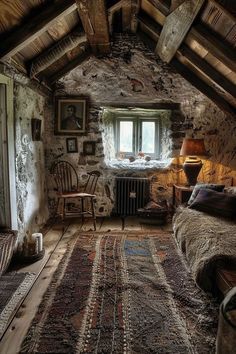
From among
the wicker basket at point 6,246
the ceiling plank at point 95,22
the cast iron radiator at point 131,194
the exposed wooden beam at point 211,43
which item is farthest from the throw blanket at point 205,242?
the ceiling plank at point 95,22

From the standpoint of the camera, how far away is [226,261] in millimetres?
1962

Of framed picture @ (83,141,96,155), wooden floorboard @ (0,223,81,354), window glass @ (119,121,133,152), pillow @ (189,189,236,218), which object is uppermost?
window glass @ (119,121,133,152)

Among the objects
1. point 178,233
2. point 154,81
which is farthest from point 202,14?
point 178,233

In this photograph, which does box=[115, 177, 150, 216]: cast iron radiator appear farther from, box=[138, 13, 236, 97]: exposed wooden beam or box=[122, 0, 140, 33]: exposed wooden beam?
box=[122, 0, 140, 33]: exposed wooden beam

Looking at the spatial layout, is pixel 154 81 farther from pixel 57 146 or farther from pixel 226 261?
pixel 226 261

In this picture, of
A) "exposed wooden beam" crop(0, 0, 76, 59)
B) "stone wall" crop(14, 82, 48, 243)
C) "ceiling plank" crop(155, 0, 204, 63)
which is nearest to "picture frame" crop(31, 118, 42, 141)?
"stone wall" crop(14, 82, 48, 243)

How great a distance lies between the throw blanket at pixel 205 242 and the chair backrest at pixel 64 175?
199 centimetres

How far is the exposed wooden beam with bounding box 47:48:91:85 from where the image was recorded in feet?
13.3

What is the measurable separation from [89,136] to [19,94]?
1.58m

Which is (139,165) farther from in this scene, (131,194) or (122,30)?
(122,30)

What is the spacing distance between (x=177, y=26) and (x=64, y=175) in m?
2.75

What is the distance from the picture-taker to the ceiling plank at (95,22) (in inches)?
101

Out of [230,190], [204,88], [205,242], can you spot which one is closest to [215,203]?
[230,190]

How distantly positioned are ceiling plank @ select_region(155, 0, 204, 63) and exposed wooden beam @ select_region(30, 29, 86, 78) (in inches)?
40.9
